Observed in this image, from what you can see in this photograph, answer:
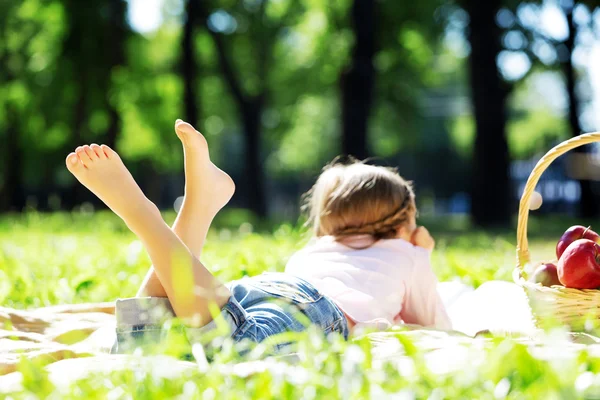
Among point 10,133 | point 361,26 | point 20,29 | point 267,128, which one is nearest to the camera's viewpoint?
point 361,26

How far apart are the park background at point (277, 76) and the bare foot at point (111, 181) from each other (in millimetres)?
9345

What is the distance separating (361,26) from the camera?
11602mm

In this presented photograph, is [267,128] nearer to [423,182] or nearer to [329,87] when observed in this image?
[329,87]

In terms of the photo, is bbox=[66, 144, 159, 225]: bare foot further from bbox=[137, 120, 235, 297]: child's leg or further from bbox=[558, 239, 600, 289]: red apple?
bbox=[558, 239, 600, 289]: red apple

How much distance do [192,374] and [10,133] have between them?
2287 centimetres

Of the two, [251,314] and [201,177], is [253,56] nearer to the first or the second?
[201,177]

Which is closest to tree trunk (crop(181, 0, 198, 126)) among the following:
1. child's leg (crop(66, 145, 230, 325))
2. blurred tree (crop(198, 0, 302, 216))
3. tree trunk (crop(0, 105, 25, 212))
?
blurred tree (crop(198, 0, 302, 216))

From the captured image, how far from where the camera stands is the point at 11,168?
74.9ft

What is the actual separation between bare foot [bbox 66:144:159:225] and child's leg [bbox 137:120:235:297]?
0.88 ft

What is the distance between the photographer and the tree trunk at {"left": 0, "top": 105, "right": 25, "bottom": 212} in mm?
22177

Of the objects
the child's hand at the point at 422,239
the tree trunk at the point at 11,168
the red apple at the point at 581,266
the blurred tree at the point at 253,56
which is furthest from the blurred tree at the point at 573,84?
the tree trunk at the point at 11,168

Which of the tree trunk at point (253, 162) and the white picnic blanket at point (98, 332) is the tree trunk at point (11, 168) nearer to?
the tree trunk at point (253, 162)

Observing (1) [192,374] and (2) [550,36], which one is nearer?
(1) [192,374]

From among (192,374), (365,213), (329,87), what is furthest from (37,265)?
(329,87)
